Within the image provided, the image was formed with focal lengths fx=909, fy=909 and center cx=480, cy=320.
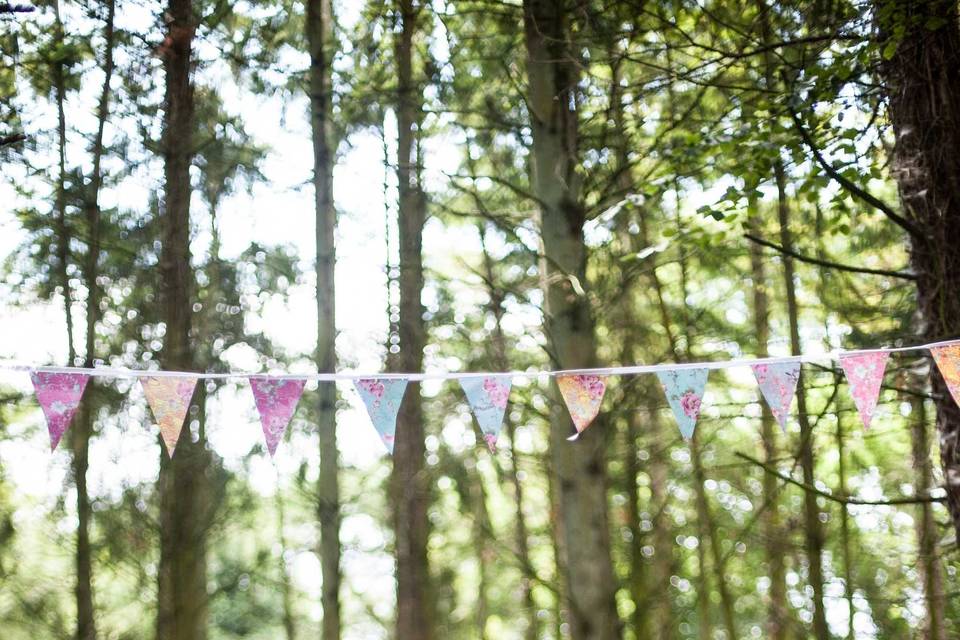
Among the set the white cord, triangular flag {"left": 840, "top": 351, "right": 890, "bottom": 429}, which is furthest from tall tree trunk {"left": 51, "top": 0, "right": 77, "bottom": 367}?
triangular flag {"left": 840, "top": 351, "right": 890, "bottom": 429}

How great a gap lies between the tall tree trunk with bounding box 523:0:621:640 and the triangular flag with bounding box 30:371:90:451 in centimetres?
217

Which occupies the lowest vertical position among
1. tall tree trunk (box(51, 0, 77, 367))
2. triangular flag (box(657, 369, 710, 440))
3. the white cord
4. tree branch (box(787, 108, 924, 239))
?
triangular flag (box(657, 369, 710, 440))

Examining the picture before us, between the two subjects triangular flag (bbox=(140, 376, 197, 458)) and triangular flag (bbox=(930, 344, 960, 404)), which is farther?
triangular flag (bbox=(140, 376, 197, 458))

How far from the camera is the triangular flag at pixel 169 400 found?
3.82 meters

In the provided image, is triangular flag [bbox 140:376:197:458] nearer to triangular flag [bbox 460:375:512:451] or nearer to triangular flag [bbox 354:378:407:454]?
triangular flag [bbox 354:378:407:454]

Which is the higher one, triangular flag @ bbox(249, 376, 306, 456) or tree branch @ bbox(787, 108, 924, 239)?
tree branch @ bbox(787, 108, 924, 239)

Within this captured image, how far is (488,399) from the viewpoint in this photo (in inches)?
157

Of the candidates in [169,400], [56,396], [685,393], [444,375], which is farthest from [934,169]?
[56,396]

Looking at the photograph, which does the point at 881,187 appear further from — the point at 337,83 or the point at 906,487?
the point at 337,83

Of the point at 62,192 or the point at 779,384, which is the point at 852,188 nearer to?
the point at 779,384

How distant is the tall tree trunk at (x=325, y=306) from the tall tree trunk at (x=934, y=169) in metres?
2.90

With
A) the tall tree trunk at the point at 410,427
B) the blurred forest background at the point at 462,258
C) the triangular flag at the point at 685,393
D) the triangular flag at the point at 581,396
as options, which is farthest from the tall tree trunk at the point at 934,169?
the tall tree trunk at the point at 410,427

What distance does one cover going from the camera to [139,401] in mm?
7465

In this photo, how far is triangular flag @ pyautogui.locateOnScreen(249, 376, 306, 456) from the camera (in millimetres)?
3955
